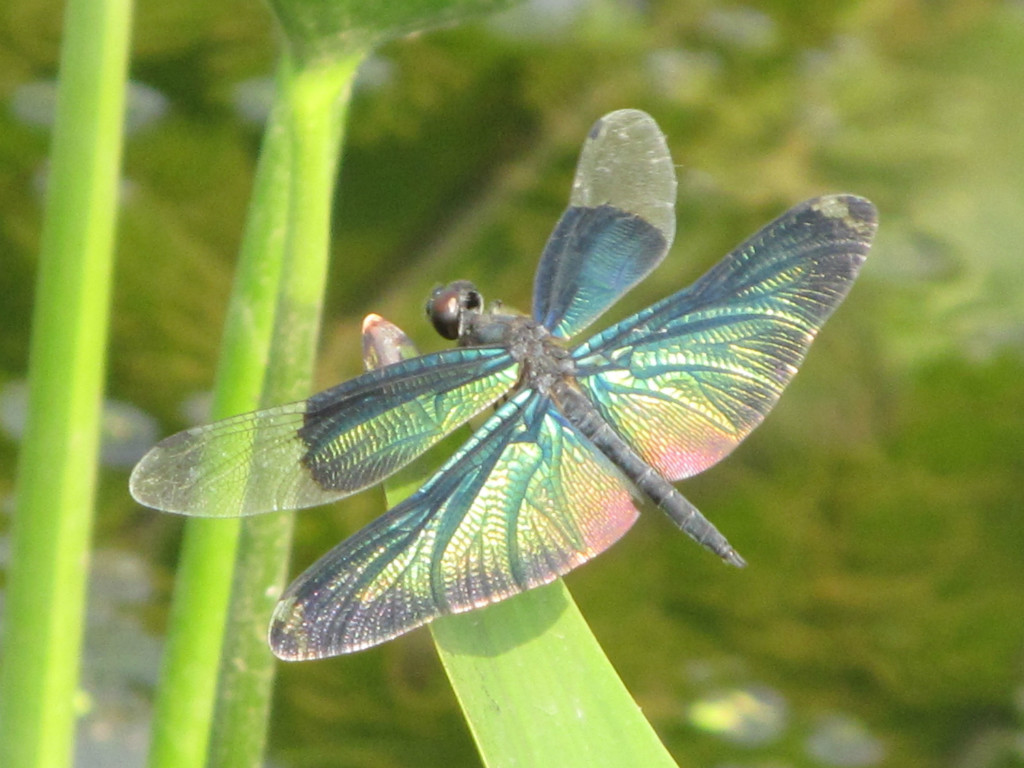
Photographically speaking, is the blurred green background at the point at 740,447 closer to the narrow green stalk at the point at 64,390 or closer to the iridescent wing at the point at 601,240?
the iridescent wing at the point at 601,240

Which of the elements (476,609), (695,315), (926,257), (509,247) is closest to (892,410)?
(926,257)

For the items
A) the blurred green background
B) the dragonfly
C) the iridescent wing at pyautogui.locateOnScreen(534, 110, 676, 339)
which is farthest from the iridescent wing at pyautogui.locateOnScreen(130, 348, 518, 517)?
the blurred green background

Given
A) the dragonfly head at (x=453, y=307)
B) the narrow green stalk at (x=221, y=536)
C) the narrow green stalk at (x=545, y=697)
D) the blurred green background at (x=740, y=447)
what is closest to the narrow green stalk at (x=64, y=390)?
the narrow green stalk at (x=221, y=536)

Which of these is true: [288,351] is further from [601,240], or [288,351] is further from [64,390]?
[601,240]

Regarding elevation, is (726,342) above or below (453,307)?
below

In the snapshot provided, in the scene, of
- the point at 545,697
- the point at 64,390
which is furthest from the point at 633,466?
the point at 64,390

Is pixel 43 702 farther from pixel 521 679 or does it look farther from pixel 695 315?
pixel 695 315

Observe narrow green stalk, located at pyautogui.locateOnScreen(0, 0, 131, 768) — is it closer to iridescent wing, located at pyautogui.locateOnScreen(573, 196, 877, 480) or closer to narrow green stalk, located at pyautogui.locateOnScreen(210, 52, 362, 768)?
narrow green stalk, located at pyautogui.locateOnScreen(210, 52, 362, 768)
